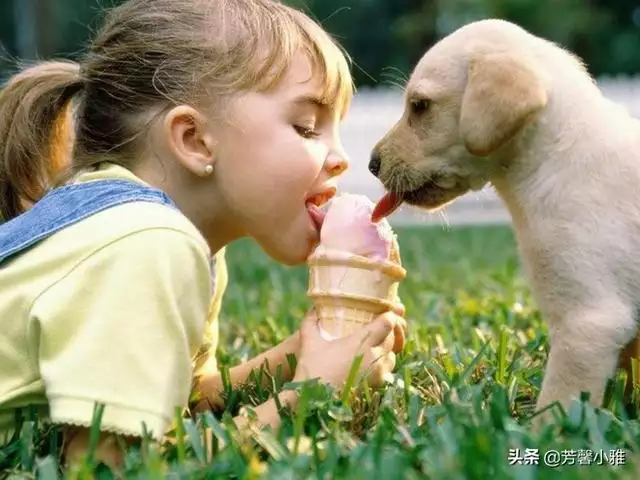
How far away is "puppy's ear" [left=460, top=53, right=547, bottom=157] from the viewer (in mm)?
3111

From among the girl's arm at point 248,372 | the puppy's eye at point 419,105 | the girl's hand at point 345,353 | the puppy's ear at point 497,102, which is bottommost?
the girl's arm at point 248,372

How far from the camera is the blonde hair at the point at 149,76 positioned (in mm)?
3463

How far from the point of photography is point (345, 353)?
3.22 metres

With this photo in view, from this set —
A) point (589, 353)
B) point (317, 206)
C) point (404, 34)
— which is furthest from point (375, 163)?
point (404, 34)

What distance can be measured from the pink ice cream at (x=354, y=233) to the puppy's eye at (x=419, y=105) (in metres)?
0.34

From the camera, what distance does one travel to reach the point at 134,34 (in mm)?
3559

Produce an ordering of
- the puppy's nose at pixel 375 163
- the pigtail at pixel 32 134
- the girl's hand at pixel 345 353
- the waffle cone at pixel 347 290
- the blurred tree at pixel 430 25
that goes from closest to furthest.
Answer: the girl's hand at pixel 345 353
the waffle cone at pixel 347 290
the puppy's nose at pixel 375 163
the pigtail at pixel 32 134
the blurred tree at pixel 430 25

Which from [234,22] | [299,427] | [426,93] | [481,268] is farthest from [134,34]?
[481,268]

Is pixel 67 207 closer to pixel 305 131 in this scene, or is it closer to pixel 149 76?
pixel 149 76

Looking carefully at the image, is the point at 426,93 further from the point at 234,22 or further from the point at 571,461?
the point at 571,461

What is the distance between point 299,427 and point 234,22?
149cm

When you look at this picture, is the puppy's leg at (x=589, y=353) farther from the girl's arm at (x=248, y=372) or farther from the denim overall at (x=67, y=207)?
the denim overall at (x=67, y=207)

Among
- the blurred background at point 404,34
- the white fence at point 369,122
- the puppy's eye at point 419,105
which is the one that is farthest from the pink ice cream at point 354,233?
the white fence at point 369,122

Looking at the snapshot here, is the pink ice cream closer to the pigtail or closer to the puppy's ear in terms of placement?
the puppy's ear
